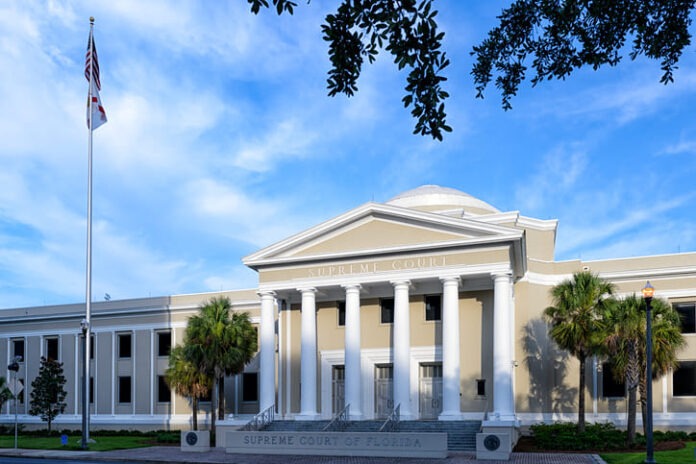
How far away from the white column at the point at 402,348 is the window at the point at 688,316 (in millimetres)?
13149

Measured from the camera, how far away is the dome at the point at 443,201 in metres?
40.8

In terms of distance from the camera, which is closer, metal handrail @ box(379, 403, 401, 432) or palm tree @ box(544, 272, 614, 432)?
metal handrail @ box(379, 403, 401, 432)

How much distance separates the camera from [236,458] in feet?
94.8

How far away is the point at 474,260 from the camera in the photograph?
105 feet

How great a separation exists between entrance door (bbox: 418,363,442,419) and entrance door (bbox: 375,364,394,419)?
153cm

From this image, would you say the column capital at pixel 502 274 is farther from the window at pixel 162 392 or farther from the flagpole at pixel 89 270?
the window at pixel 162 392

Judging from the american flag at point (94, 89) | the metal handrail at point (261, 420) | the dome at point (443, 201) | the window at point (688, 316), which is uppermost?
the american flag at point (94, 89)

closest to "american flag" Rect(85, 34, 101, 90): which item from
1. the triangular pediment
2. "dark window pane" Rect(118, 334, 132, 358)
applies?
the triangular pediment

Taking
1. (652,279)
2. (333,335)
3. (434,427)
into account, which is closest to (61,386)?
(333,335)

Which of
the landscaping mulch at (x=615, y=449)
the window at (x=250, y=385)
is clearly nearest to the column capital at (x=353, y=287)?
the landscaping mulch at (x=615, y=449)

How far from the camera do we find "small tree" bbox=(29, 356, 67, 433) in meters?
45.7

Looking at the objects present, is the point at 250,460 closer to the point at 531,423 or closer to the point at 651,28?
the point at 531,423

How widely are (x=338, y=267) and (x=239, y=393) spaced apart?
46.8 ft

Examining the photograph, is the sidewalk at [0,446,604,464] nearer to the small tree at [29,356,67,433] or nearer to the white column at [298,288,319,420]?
the white column at [298,288,319,420]
